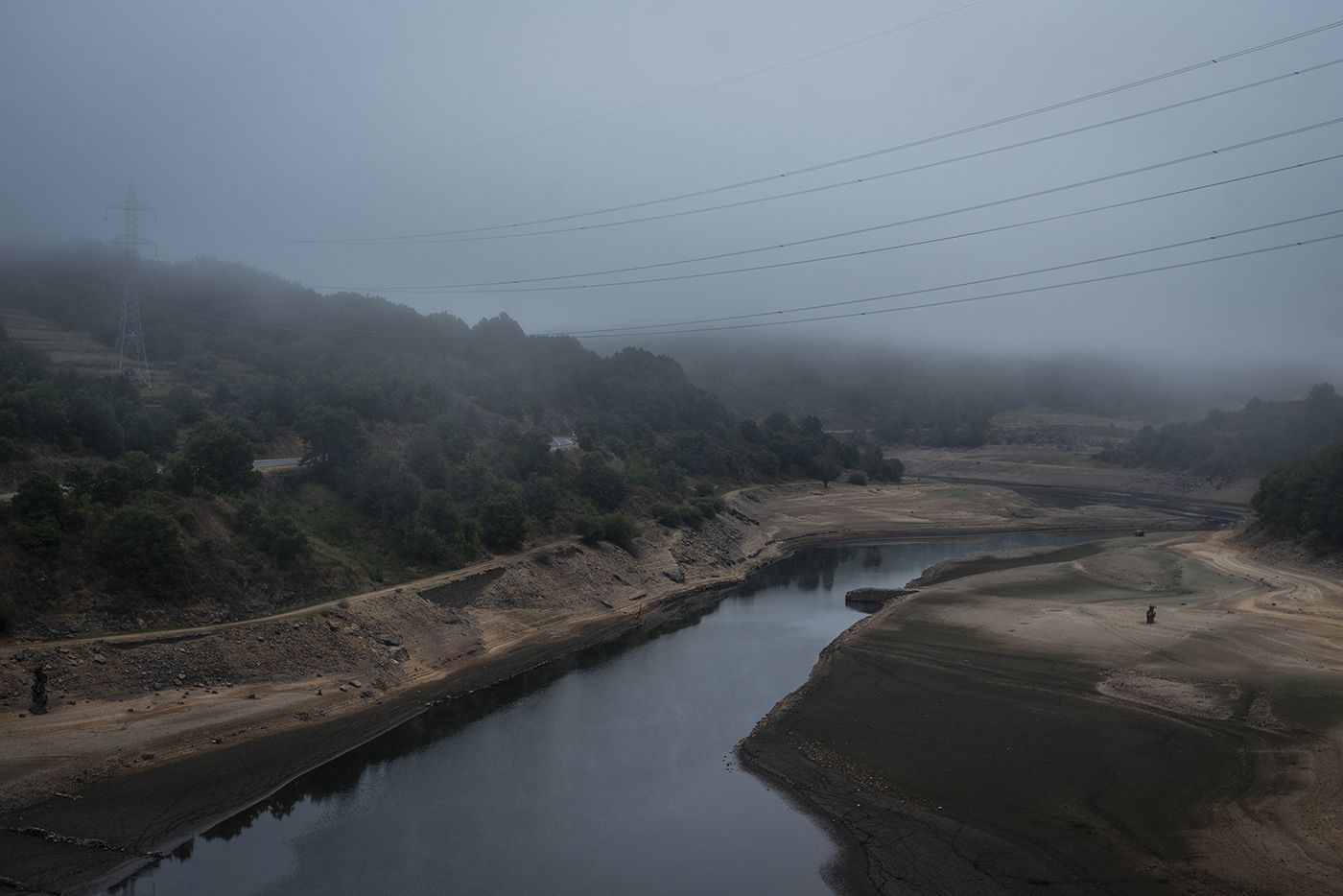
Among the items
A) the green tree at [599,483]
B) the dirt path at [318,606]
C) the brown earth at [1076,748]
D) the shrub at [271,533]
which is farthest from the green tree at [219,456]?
the brown earth at [1076,748]

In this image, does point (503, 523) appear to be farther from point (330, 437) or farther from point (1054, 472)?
point (1054, 472)

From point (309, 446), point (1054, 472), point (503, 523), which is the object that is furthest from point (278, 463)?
point (1054, 472)

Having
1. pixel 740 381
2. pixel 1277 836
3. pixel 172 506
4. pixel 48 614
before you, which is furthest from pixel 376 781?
pixel 740 381

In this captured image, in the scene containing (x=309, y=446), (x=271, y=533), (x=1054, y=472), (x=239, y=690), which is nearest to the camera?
(x=239, y=690)

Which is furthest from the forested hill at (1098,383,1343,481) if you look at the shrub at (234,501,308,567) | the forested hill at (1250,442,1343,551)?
the shrub at (234,501,308,567)

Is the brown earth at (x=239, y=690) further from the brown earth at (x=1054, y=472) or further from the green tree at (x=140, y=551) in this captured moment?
the brown earth at (x=1054, y=472)

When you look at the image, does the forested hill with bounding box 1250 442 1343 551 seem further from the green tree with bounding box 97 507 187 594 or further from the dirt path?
the green tree with bounding box 97 507 187 594

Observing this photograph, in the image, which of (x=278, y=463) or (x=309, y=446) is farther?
(x=309, y=446)
